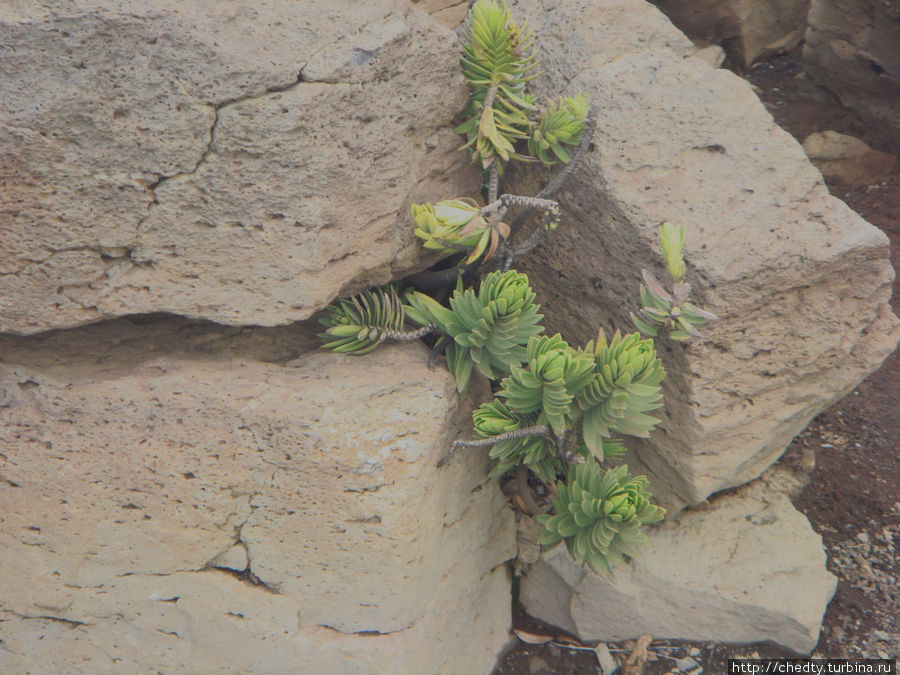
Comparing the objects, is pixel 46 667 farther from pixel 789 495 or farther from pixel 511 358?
pixel 789 495

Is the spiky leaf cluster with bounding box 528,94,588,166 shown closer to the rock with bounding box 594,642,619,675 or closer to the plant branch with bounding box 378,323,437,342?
the plant branch with bounding box 378,323,437,342

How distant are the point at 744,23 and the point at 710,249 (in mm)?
3065

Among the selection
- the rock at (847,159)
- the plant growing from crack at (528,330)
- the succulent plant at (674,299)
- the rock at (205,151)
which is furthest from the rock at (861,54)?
the rock at (205,151)

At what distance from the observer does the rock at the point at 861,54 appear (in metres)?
4.17

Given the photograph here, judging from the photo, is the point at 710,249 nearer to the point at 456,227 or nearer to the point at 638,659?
the point at 456,227

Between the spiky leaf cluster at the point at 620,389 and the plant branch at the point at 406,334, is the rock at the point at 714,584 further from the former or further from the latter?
the plant branch at the point at 406,334

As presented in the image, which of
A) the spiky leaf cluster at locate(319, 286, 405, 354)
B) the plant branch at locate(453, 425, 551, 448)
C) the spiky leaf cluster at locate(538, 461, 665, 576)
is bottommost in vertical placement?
the spiky leaf cluster at locate(538, 461, 665, 576)

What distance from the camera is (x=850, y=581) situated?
2.83 metres

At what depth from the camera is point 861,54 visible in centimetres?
429

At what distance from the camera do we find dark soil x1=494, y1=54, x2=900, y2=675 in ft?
8.82

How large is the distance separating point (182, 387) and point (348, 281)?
52 cm

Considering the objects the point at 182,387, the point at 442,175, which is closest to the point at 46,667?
the point at 182,387

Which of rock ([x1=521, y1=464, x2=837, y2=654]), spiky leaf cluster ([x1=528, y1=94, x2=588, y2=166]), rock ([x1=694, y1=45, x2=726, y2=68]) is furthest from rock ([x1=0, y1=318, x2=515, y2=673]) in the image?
rock ([x1=694, y1=45, x2=726, y2=68])

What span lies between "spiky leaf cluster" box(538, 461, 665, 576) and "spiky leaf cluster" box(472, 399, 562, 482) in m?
0.11
